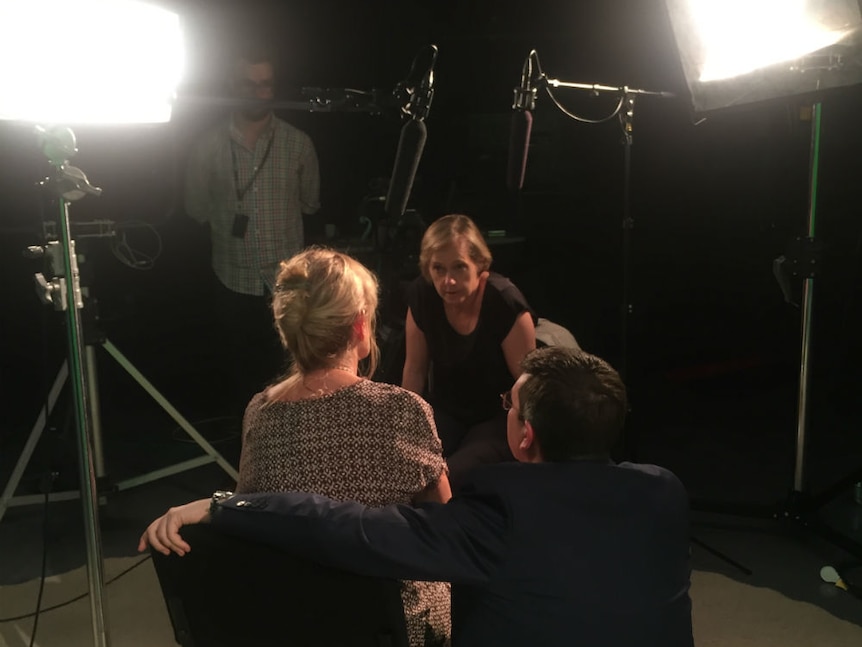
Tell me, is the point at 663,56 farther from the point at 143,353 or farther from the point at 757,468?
the point at 143,353

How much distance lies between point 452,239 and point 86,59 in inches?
47.9

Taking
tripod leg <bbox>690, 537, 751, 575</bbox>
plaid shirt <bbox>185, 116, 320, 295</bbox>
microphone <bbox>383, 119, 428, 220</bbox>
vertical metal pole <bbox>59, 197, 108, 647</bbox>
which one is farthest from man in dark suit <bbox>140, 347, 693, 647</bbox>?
plaid shirt <bbox>185, 116, 320, 295</bbox>

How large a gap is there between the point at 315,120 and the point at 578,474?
11.9 ft

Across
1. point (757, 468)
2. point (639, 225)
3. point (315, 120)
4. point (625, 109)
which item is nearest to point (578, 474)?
point (625, 109)

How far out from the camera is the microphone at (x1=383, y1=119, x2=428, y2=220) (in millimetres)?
1788

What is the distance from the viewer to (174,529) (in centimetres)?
119

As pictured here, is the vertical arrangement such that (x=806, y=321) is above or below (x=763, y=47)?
below

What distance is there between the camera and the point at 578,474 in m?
1.15

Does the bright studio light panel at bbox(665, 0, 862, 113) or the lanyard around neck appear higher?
the bright studio light panel at bbox(665, 0, 862, 113)

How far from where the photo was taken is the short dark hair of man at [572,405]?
1.20 m

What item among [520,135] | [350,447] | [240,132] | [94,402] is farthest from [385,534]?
[240,132]

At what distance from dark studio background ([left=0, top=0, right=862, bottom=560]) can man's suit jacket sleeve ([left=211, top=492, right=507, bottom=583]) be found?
8.67ft

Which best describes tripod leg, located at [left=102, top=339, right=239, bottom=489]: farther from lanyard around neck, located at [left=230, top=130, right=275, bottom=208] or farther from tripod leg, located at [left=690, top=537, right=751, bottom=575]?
tripod leg, located at [left=690, top=537, right=751, bottom=575]

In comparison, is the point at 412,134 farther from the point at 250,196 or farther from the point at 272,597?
the point at 250,196
